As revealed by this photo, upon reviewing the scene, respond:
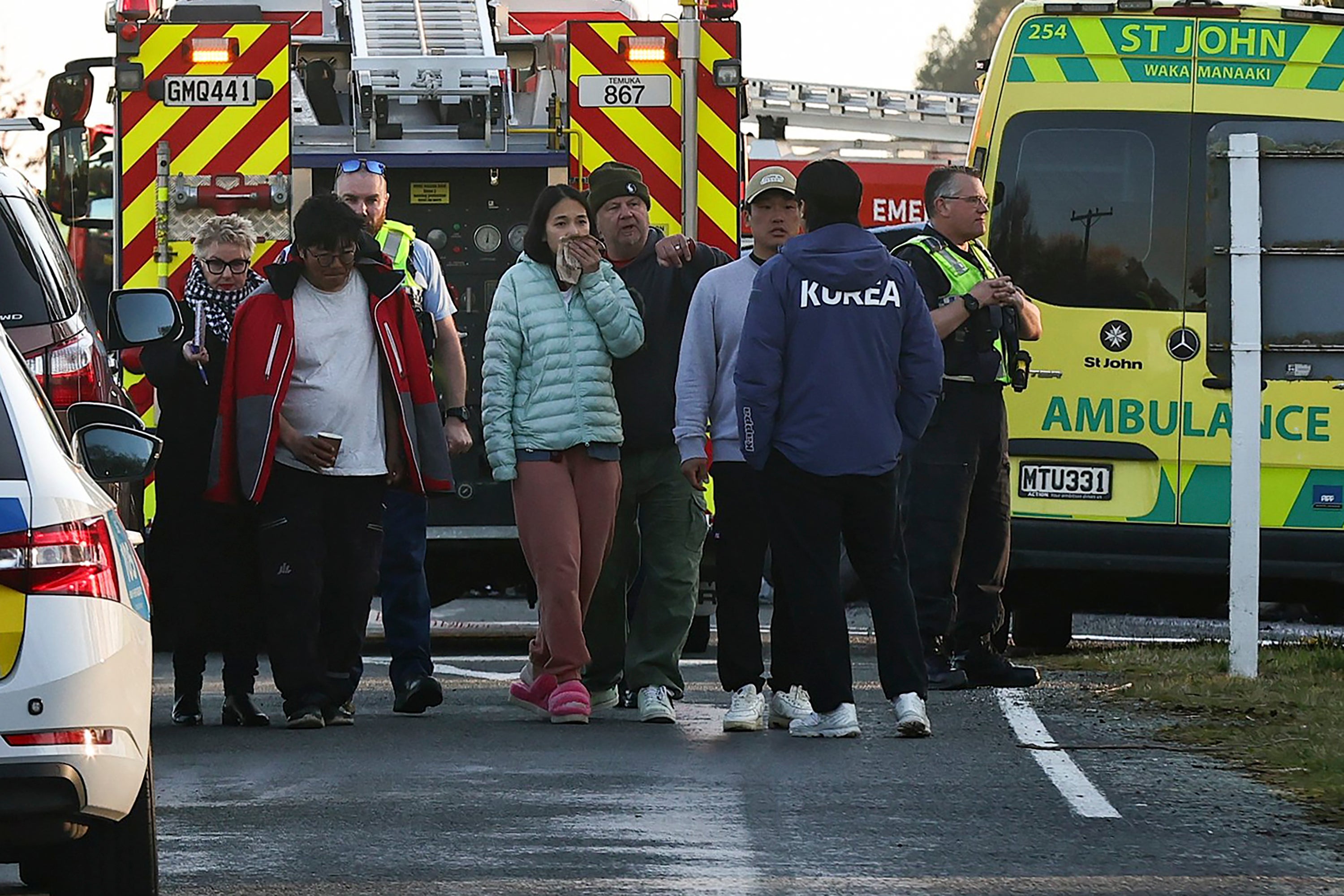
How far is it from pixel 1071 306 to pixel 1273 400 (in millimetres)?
916

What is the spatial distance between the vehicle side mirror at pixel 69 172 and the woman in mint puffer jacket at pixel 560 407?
3523 mm

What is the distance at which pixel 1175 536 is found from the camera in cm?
1202

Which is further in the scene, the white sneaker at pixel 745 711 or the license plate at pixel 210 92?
the license plate at pixel 210 92

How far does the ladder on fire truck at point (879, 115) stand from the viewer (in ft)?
88.9

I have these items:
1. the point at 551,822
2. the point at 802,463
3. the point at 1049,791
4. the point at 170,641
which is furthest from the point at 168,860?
the point at 170,641

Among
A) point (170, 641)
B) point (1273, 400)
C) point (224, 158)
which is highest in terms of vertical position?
point (224, 158)

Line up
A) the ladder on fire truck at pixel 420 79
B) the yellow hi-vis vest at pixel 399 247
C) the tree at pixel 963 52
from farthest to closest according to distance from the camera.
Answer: the tree at pixel 963 52, the ladder on fire truck at pixel 420 79, the yellow hi-vis vest at pixel 399 247

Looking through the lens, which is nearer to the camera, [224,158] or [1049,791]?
[1049,791]

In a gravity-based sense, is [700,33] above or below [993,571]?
above

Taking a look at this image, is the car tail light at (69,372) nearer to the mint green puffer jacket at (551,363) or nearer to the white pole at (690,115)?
the mint green puffer jacket at (551,363)

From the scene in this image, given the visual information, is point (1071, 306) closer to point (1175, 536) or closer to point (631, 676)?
point (1175, 536)

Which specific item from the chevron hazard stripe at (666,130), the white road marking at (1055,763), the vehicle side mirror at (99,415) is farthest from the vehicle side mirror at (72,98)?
the vehicle side mirror at (99,415)

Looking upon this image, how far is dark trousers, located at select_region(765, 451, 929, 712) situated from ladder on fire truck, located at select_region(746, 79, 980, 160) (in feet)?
58.8

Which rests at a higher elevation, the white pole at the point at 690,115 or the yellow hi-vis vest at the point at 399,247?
the white pole at the point at 690,115
